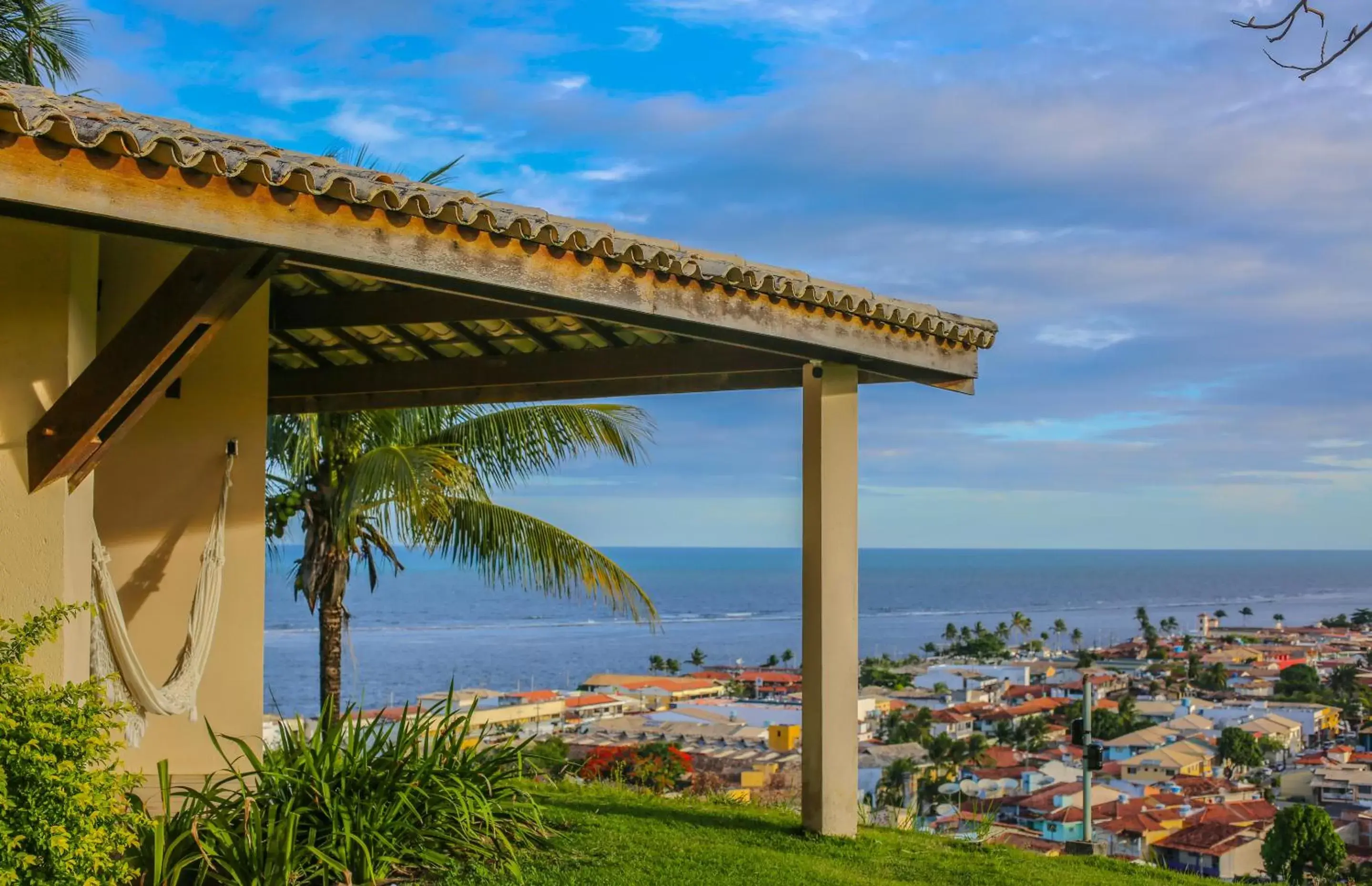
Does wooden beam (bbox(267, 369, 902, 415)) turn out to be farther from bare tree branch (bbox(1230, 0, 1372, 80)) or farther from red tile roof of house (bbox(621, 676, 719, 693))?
red tile roof of house (bbox(621, 676, 719, 693))

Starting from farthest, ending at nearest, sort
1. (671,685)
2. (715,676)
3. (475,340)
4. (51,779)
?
(715,676)
(671,685)
(475,340)
(51,779)

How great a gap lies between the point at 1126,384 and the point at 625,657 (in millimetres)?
35559

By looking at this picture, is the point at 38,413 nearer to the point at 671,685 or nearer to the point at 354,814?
the point at 354,814

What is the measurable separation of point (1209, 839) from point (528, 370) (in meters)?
10.5

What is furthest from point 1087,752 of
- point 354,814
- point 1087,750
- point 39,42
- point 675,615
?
point 675,615

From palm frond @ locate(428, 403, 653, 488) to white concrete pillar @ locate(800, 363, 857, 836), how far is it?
4539 mm

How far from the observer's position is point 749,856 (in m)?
6.21

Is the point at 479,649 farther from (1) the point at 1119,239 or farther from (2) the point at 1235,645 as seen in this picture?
(1) the point at 1119,239

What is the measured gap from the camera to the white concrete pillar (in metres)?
6.86

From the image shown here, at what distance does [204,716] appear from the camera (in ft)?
23.7

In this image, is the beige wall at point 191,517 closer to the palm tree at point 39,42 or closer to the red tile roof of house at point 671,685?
the palm tree at point 39,42

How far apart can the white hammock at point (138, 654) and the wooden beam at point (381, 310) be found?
3.25 ft

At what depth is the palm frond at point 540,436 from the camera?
37.8ft

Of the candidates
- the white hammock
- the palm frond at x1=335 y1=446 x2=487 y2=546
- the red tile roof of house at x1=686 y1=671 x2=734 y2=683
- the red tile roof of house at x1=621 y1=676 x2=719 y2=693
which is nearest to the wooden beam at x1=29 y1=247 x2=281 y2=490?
the white hammock
